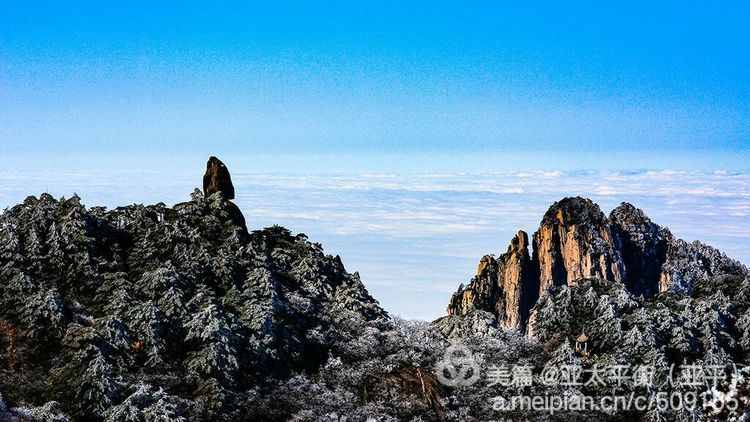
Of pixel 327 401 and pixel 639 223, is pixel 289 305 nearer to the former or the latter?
pixel 327 401

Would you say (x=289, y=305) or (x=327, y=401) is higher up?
(x=289, y=305)

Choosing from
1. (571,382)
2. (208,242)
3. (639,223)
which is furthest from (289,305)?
(639,223)

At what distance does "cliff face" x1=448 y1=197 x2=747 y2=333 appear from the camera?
3974 inches

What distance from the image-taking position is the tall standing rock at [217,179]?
41844mm

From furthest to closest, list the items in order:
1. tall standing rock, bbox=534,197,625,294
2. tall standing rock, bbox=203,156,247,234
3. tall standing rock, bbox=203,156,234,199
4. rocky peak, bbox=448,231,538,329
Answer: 1. tall standing rock, bbox=534,197,625,294
2. rocky peak, bbox=448,231,538,329
3. tall standing rock, bbox=203,156,234,199
4. tall standing rock, bbox=203,156,247,234

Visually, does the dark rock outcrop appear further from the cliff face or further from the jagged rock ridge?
the cliff face

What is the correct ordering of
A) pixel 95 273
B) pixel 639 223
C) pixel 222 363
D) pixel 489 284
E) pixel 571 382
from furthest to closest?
pixel 639 223 → pixel 489 284 → pixel 95 273 → pixel 571 382 → pixel 222 363

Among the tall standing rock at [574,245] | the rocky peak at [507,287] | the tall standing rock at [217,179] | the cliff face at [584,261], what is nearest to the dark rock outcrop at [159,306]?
the tall standing rock at [217,179]

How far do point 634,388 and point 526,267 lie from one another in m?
73.1

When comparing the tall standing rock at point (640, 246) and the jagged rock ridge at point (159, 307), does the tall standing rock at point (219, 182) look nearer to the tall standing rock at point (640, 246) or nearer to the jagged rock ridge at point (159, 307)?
the jagged rock ridge at point (159, 307)

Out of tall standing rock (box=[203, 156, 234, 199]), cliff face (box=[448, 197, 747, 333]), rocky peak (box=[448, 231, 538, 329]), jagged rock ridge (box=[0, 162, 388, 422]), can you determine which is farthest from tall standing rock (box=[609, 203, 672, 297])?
jagged rock ridge (box=[0, 162, 388, 422])

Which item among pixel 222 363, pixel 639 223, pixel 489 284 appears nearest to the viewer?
pixel 222 363

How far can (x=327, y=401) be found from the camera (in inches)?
1188

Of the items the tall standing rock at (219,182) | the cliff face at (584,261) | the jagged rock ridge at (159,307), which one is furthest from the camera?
the cliff face at (584,261)
